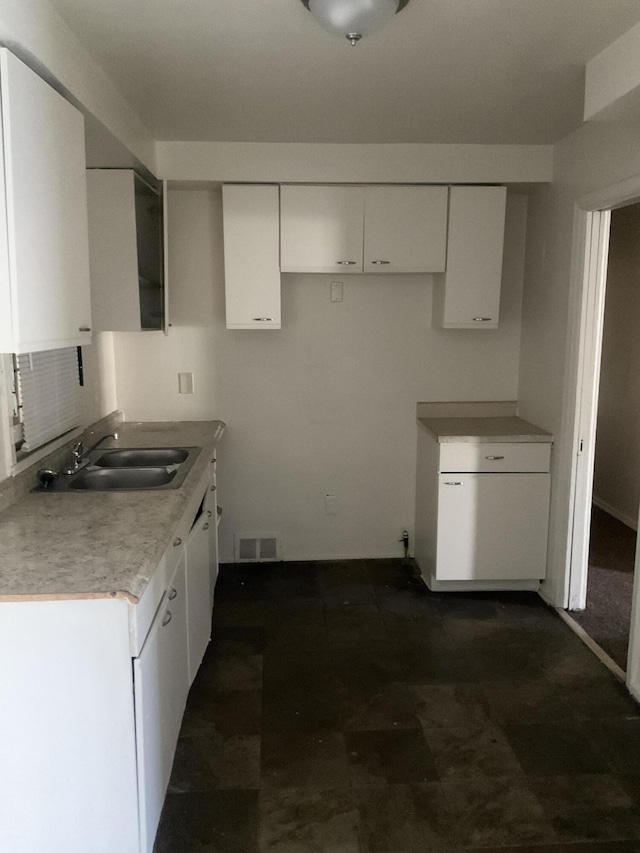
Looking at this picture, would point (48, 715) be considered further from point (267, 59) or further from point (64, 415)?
point (267, 59)

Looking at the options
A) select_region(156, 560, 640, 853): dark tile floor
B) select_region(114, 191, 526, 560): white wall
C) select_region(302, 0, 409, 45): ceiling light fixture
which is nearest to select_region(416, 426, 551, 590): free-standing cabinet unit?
select_region(156, 560, 640, 853): dark tile floor

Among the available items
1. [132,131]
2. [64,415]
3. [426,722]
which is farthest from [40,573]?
[132,131]

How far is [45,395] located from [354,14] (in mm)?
1745

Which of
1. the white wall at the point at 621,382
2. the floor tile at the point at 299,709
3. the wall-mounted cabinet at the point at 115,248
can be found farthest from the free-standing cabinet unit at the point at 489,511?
the wall-mounted cabinet at the point at 115,248

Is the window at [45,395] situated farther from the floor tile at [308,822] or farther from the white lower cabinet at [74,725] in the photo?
the floor tile at [308,822]

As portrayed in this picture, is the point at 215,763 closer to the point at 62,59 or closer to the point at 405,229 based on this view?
the point at 62,59

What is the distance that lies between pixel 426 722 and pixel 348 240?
231 centimetres

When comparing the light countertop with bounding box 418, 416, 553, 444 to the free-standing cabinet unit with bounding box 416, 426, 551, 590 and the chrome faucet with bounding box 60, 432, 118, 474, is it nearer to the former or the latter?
the free-standing cabinet unit with bounding box 416, 426, 551, 590

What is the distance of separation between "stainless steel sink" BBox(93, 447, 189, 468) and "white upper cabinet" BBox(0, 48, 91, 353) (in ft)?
3.37

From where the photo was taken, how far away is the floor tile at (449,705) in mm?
2477

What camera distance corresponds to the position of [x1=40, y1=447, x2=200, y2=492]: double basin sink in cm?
254

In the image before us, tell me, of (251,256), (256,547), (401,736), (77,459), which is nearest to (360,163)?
(251,256)

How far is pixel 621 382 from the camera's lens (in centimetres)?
475

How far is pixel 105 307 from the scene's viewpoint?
2.95 meters
